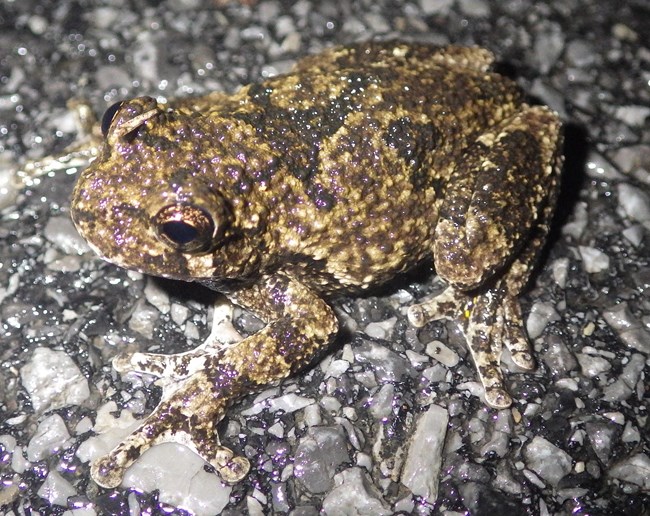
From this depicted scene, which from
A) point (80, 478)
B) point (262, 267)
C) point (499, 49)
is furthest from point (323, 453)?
point (499, 49)

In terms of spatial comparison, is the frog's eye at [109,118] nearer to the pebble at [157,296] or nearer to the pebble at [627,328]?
the pebble at [157,296]

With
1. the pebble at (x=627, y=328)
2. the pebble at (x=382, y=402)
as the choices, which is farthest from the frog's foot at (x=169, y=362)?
the pebble at (x=627, y=328)

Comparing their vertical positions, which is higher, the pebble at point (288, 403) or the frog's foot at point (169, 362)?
the frog's foot at point (169, 362)

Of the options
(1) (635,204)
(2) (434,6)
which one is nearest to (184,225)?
(1) (635,204)

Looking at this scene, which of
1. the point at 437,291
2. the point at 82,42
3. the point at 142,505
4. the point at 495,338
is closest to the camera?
the point at 142,505

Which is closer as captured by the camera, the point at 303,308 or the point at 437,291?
the point at 303,308

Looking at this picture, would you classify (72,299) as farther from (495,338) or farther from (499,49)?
(499,49)

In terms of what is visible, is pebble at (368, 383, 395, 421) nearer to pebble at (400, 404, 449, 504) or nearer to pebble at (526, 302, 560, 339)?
pebble at (400, 404, 449, 504)
